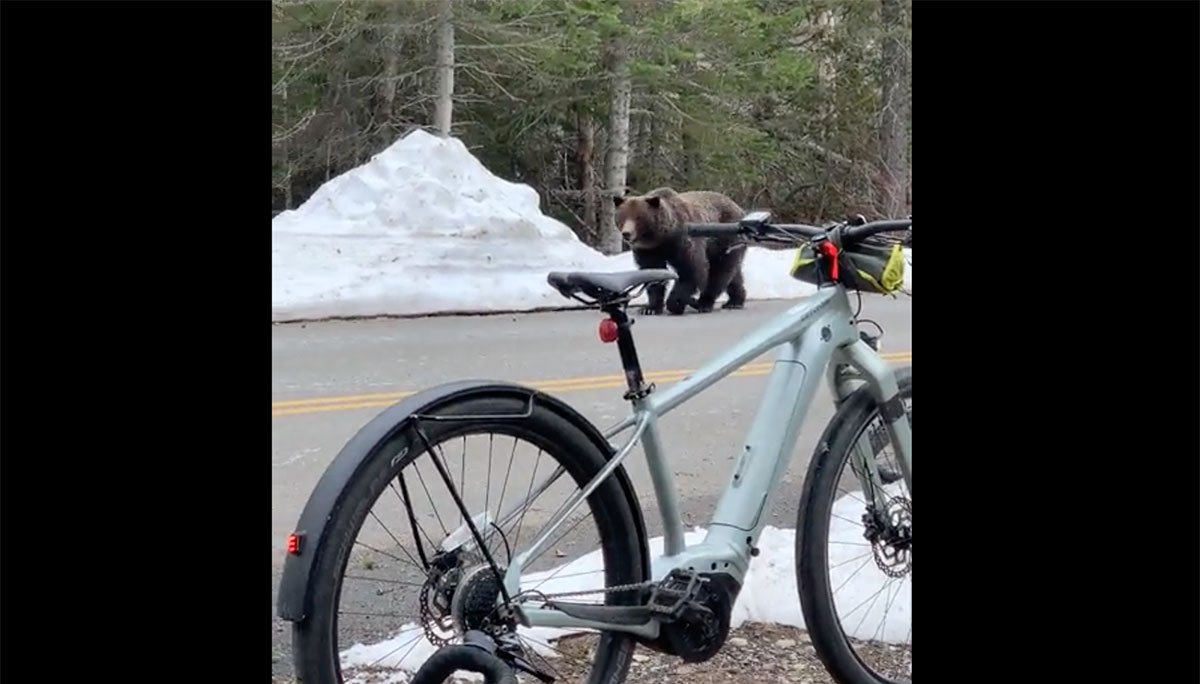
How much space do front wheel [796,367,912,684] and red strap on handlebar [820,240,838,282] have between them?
27cm

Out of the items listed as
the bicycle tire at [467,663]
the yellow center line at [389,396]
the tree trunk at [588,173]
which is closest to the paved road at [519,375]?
the yellow center line at [389,396]

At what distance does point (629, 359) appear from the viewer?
2379 mm

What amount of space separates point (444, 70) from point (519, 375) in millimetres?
5959

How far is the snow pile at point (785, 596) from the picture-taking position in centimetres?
271

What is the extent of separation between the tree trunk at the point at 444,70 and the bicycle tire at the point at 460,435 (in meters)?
9.56

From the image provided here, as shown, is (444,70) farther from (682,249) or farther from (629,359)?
(629,359)

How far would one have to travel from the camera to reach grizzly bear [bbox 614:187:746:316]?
8.57 metres

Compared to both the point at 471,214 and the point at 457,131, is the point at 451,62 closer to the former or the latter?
the point at 457,131

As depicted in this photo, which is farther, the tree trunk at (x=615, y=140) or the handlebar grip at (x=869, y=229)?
the tree trunk at (x=615, y=140)

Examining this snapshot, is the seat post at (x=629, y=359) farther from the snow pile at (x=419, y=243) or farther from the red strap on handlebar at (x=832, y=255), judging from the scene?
the snow pile at (x=419, y=243)

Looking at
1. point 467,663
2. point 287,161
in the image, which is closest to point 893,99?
point 287,161

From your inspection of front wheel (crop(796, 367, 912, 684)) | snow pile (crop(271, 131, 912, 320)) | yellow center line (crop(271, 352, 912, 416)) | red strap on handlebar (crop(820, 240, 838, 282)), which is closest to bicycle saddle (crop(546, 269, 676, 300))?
red strap on handlebar (crop(820, 240, 838, 282))
